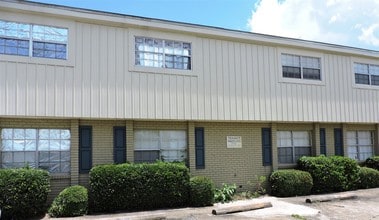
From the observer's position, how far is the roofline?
39.2 feet

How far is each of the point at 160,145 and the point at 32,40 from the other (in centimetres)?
531

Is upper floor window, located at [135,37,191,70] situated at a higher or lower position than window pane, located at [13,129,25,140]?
higher

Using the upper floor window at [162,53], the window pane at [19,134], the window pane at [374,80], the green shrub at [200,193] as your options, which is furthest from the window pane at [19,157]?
the window pane at [374,80]

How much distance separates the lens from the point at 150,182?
1220 cm

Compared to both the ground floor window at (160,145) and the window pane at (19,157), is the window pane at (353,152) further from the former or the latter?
the window pane at (19,157)

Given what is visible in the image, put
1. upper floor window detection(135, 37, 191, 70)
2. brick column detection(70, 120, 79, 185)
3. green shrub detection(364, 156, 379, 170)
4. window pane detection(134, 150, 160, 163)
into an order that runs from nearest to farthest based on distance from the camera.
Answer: brick column detection(70, 120, 79, 185), upper floor window detection(135, 37, 191, 70), window pane detection(134, 150, 160, 163), green shrub detection(364, 156, 379, 170)

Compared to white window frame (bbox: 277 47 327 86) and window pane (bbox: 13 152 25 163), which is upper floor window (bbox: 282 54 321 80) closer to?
white window frame (bbox: 277 47 327 86)

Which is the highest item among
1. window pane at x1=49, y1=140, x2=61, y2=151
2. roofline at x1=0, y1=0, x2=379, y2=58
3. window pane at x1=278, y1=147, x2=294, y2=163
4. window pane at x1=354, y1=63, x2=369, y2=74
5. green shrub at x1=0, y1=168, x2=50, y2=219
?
roofline at x1=0, y1=0, x2=379, y2=58

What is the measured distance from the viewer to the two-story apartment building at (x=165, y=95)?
1180 centimetres

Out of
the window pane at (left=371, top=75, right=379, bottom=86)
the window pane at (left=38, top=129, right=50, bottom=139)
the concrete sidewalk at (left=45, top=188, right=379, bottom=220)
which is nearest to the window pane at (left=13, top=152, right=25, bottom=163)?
the window pane at (left=38, top=129, right=50, bottom=139)

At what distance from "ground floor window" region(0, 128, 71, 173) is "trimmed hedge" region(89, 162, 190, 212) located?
52.1 inches

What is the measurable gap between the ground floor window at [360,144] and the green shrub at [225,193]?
651 cm

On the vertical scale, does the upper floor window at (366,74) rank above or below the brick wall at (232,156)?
above

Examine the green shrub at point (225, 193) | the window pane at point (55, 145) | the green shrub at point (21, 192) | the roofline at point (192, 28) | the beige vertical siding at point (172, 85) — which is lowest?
the green shrub at point (225, 193)
